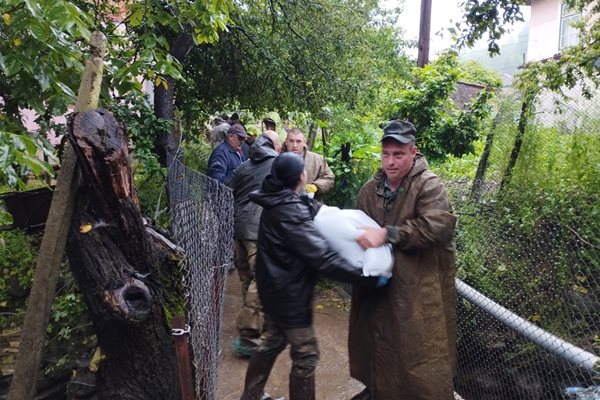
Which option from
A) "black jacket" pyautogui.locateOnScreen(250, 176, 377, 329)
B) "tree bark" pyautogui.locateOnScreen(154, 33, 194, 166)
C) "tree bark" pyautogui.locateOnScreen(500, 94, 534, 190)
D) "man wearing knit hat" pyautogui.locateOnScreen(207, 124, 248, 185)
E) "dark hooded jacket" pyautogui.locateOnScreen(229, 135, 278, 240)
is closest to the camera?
"black jacket" pyautogui.locateOnScreen(250, 176, 377, 329)

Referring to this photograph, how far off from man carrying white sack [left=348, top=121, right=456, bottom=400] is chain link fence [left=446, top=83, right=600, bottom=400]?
64 centimetres

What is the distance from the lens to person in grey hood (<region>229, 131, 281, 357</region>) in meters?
4.18

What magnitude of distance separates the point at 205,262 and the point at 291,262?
680 millimetres

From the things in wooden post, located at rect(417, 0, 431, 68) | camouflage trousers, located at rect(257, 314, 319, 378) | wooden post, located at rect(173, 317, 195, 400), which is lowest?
camouflage trousers, located at rect(257, 314, 319, 378)

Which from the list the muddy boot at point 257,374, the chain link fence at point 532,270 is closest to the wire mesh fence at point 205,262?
the muddy boot at point 257,374

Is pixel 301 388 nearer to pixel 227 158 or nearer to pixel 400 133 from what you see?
pixel 400 133

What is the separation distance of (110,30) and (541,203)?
16.8 feet

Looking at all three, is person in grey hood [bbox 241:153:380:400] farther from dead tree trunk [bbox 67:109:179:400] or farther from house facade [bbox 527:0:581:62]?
house facade [bbox 527:0:581:62]

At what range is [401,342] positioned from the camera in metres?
2.67

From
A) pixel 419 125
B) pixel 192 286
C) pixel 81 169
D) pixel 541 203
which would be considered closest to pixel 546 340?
pixel 541 203

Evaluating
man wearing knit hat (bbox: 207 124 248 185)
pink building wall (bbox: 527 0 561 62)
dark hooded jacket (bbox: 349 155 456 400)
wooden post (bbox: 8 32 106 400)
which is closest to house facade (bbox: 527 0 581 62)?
pink building wall (bbox: 527 0 561 62)

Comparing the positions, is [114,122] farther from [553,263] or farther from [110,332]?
[553,263]

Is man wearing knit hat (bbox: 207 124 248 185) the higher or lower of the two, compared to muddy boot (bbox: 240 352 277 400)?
higher

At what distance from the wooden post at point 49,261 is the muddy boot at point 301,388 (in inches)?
55.4
